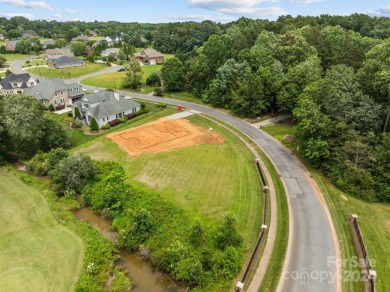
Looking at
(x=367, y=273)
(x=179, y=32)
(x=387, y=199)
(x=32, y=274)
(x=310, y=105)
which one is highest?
(x=179, y=32)

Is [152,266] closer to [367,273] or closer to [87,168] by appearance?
[87,168]

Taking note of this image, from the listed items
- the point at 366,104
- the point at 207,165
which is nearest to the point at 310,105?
the point at 366,104

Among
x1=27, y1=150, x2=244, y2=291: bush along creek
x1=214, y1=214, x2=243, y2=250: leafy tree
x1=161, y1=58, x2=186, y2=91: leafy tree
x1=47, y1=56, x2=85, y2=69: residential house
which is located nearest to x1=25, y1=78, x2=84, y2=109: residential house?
x1=161, y1=58, x2=186, y2=91: leafy tree

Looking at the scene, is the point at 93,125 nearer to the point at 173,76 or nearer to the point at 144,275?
the point at 173,76

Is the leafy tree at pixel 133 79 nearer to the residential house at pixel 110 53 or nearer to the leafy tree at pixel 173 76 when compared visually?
the leafy tree at pixel 173 76

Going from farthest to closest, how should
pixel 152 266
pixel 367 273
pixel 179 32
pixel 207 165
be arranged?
pixel 179 32, pixel 207 165, pixel 152 266, pixel 367 273

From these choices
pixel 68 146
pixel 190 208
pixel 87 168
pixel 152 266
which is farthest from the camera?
pixel 68 146

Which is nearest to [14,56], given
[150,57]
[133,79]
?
[150,57]
